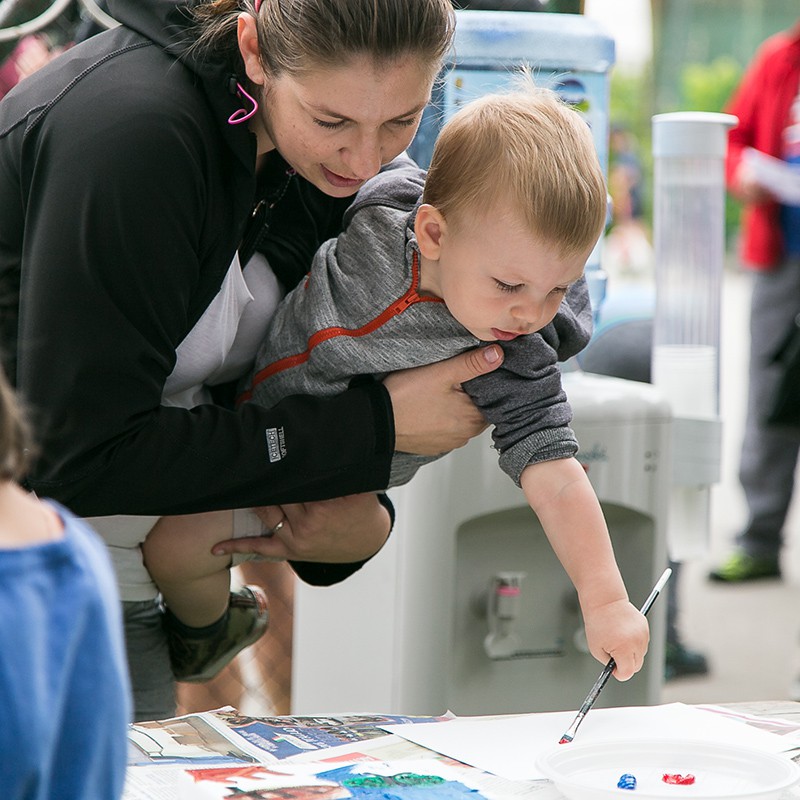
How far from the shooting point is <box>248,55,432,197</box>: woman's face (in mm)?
1377

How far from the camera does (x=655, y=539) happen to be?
226 centimetres

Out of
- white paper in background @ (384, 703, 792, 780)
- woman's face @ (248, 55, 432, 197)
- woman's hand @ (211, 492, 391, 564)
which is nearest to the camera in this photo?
white paper in background @ (384, 703, 792, 780)

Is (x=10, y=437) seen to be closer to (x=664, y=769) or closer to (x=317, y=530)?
(x=664, y=769)

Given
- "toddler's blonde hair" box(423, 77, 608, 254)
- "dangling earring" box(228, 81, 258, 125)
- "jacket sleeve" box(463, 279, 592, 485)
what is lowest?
"jacket sleeve" box(463, 279, 592, 485)

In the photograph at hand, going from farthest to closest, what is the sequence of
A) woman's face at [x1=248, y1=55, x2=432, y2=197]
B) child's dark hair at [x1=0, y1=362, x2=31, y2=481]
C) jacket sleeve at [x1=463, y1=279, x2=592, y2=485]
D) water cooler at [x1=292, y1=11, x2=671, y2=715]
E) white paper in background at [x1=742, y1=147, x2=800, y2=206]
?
white paper in background at [x1=742, y1=147, x2=800, y2=206], water cooler at [x1=292, y1=11, x2=671, y2=715], jacket sleeve at [x1=463, y1=279, x2=592, y2=485], woman's face at [x1=248, y1=55, x2=432, y2=197], child's dark hair at [x1=0, y1=362, x2=31, y2=481]

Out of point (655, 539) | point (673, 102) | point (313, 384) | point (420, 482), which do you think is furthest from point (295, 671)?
point (673, 102)

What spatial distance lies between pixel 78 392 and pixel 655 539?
4.05 ft

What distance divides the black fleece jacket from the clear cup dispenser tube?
981 mm

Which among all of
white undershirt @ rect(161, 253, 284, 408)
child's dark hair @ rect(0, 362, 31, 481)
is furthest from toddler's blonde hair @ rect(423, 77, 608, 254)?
child's dark hair @ rect(0, 362, 31, 481)

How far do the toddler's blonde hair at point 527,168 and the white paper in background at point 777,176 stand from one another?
253 centimetres

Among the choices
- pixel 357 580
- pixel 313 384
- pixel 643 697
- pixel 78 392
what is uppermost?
pixel 78 392

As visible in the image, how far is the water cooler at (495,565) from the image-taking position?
209cm

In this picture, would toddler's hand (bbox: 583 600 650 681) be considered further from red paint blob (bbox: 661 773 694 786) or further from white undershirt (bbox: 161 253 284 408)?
white undershirt (bbox: 161 253 284 408)

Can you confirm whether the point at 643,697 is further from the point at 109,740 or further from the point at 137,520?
the point at 109,740
